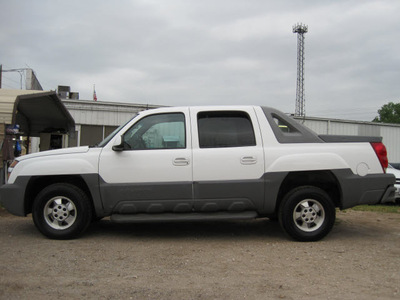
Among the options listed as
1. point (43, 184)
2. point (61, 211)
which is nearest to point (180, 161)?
point (61, 211)

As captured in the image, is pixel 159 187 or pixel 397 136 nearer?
pixel 159 187

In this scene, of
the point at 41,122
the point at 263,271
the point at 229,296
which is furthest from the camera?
the point at 41,122

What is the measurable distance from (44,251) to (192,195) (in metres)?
2.02

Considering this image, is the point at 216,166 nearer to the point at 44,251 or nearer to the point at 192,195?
the point at 192,195

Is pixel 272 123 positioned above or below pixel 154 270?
above

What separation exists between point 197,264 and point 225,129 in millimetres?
1992

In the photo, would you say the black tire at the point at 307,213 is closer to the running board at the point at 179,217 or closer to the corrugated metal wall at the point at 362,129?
the running board at the point at 179,217

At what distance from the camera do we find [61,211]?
17.3 feet

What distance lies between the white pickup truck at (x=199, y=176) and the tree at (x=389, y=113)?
7945 cm

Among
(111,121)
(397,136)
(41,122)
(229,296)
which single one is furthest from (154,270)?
(397,136)

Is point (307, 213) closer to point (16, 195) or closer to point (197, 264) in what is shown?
point (197, 264)

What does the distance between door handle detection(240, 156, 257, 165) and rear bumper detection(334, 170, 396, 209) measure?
116 centimetres

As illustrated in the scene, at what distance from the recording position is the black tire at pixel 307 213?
5238mm

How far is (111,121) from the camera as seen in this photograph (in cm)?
1872
